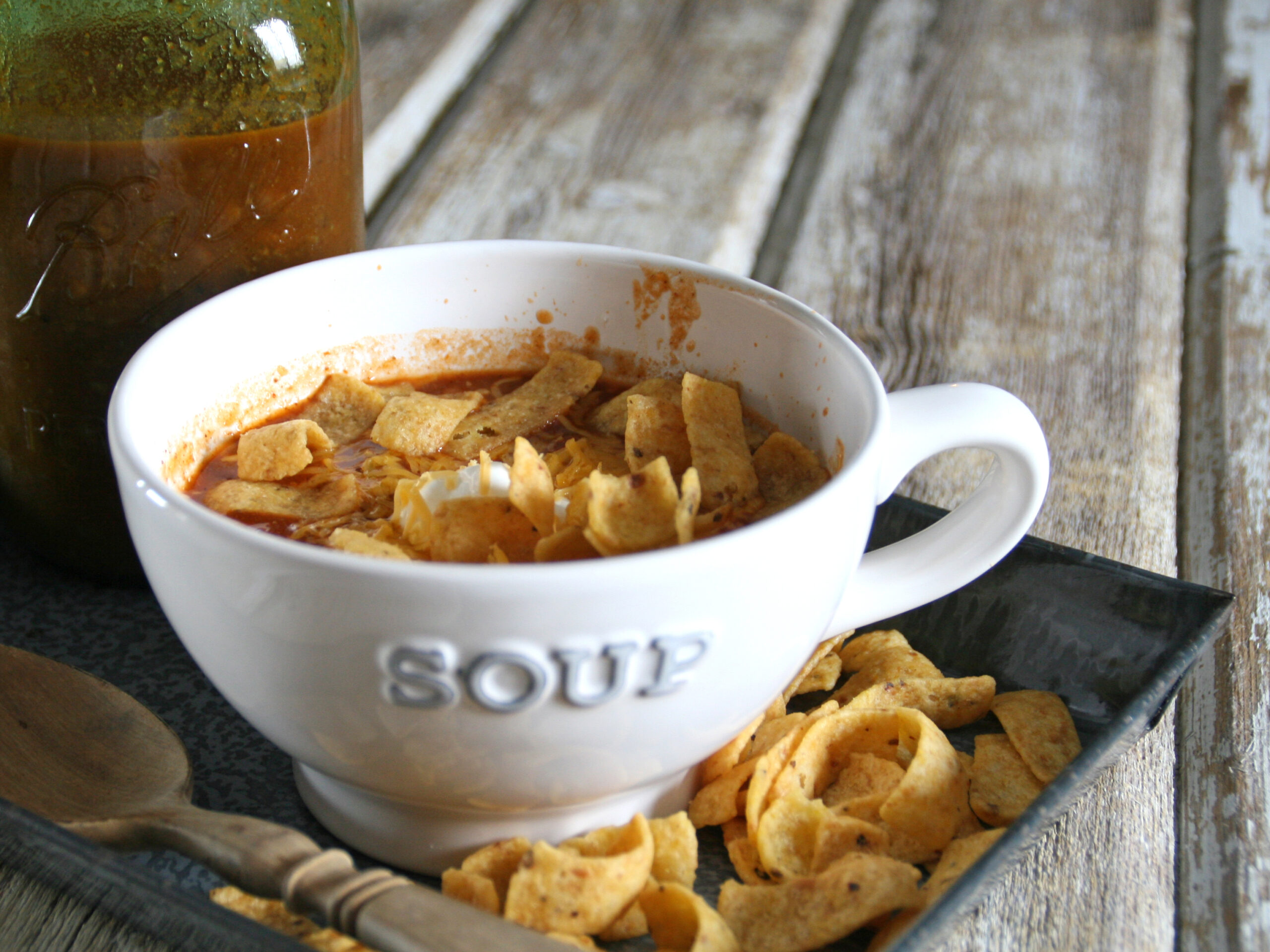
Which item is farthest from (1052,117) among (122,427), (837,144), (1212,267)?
(122,427)

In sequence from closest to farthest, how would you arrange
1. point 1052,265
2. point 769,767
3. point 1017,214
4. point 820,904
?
point 820,904
point 769,767
point 1052,265
point 1017,214

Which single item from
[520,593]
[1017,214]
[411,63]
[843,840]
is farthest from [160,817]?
[411,63]

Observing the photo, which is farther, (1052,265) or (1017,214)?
(1017,214)

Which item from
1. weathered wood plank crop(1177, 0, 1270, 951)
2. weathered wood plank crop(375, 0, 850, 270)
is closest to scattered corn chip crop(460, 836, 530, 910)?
weathered wood plank crop(1177, 0, 1270, 951)

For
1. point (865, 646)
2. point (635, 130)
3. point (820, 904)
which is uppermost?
point (820, 904)

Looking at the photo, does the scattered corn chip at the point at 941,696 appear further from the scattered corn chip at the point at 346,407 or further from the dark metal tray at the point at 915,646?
the scattered corn chip at the point at 346,407

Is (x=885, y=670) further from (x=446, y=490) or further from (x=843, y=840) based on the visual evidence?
(x=446, y=490)

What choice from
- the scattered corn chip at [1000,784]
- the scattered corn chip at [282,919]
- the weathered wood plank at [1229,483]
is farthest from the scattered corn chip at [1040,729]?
the scattered corn chip at [282,919]
